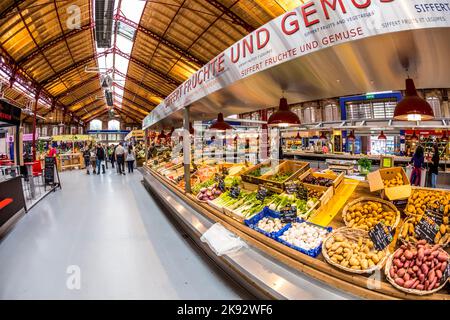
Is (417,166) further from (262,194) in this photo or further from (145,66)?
(145,66)

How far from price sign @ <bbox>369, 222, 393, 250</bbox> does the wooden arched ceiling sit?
8491mm

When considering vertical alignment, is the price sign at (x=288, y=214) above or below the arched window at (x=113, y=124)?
below

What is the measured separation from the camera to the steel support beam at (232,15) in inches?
393

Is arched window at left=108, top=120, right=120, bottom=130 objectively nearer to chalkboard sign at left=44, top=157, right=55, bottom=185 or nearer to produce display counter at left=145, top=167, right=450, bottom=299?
chalkboard sign at left=44, top=157, right=55, bottom=185

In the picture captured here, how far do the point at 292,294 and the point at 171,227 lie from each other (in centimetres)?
306

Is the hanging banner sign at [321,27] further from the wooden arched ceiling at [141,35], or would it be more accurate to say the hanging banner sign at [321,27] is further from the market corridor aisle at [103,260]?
the wooden arched ceiling at [141,35]

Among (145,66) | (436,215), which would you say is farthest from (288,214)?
(145,66)

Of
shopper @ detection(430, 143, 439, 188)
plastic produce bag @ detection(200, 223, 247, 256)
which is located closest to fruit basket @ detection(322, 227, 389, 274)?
plastic produce bag @ detection(200, 223, 247, 256)

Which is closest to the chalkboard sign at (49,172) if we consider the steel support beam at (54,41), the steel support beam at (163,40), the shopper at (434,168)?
the steel support beam at (54,41)

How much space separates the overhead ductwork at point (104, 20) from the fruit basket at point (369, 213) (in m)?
6.47

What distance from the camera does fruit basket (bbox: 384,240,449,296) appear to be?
1.51 meters

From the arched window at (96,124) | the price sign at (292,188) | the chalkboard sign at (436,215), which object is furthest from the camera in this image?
the arched window at (96,124)

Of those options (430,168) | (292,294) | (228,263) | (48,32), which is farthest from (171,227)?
(48,32)

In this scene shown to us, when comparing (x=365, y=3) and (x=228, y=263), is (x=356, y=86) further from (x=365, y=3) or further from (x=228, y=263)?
(x=228, y=263)
